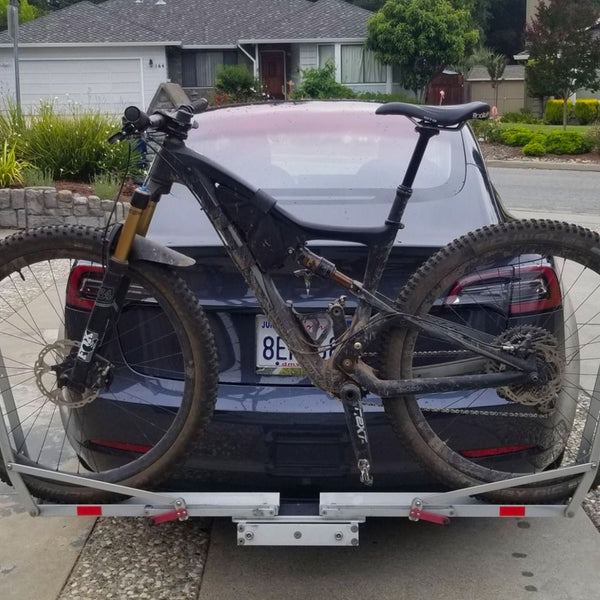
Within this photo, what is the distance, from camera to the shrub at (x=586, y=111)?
3312 centimetres

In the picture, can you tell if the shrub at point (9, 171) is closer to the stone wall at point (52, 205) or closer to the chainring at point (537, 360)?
the stone wall at point (52, 205)

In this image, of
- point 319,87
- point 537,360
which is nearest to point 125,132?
point 537,360

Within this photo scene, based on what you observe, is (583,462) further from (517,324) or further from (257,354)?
(257,354)

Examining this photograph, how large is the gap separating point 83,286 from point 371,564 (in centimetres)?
154

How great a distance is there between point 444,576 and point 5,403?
5.83ft

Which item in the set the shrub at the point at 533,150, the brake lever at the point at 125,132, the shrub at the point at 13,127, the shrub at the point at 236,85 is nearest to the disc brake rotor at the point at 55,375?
the brake lever at the point at 125,132

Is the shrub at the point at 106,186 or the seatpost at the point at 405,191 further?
the shrub at the point at 106,186

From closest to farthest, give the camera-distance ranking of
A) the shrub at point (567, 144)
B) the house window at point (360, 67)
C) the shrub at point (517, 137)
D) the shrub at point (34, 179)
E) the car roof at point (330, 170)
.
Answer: the car roof at point (330, 170)
the shrub at point (34, 179)
the shrub at point (567, 144)
the shrub at point (517, 137)
the house window at point (360, 67)

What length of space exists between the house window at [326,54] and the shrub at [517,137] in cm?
1404

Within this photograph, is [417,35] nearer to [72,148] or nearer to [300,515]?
[72,148]

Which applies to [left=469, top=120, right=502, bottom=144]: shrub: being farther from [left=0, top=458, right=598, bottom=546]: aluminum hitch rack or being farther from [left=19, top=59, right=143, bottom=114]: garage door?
[left=0, top=458, right=598, bottom=546]: aluminum hitch rack

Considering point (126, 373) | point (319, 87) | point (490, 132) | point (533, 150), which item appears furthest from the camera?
point (319, 87)

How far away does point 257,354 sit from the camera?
3064 mm

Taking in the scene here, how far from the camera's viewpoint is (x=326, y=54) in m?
36.3
